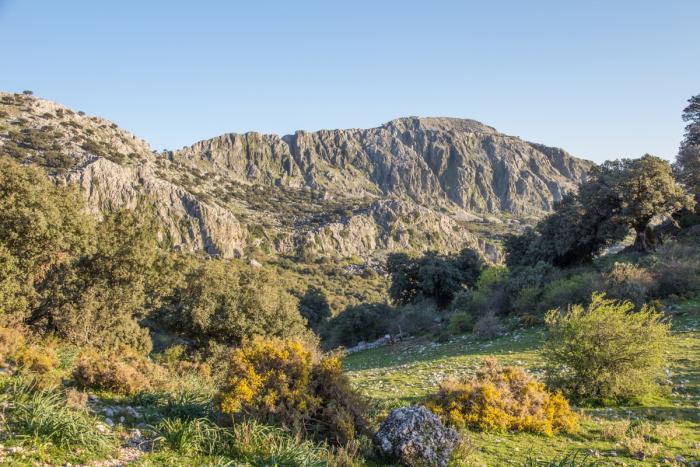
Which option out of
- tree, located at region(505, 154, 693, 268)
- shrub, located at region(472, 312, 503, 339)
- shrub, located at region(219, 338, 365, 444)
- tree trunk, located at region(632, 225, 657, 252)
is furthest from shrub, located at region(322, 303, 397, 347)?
shrub, located at region(219, 338, 365, 444)

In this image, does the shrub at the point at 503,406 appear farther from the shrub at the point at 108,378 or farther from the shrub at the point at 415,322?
the shrub at the point at 415,322

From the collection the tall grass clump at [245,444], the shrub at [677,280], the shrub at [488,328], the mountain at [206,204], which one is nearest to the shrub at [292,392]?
the tall grass clump at [245,444]

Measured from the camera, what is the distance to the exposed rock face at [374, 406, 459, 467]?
7.94 m

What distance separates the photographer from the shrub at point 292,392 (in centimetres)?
855

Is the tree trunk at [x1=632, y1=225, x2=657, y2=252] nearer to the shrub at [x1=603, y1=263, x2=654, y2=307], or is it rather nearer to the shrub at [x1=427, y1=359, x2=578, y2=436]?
the shrub at [x1=603, y1=263, x2=654, y2=307]

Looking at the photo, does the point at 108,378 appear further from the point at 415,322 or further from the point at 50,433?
the point at 415,322

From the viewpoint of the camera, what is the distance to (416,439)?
8.09 metres

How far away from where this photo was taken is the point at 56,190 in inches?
751

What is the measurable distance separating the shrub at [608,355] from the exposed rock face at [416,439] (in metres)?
6.78

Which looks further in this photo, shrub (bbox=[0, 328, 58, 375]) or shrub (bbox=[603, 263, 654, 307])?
shrub (bbox=[603, 263, 654, 307])

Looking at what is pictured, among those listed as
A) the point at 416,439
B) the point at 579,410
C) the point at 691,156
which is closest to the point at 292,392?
the point at 416,439

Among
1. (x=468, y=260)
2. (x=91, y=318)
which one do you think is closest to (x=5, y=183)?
(x=91, y=318)

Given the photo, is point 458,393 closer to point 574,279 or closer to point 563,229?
point 574,279

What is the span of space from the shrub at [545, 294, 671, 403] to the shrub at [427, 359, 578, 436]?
7.73 feet
